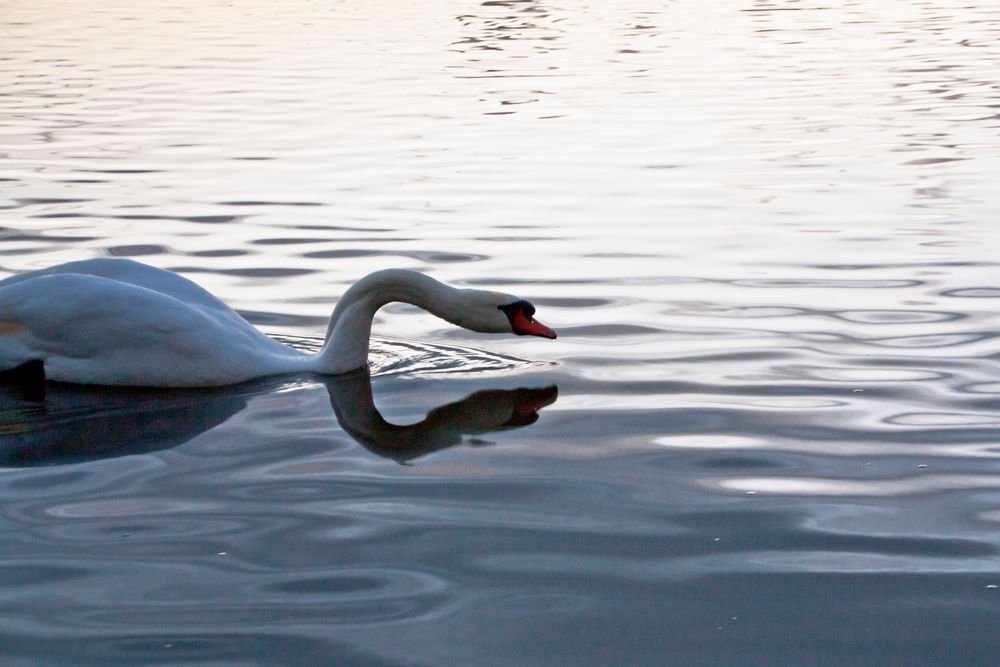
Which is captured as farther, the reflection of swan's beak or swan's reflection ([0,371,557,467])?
the reflection of swan's beak

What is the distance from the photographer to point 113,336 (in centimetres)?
811

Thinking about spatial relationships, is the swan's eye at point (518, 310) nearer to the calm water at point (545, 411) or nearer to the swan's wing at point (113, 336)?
the calm water at point (545, 411)

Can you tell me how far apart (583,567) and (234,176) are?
34.1 feet

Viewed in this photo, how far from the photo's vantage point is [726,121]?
18672mm

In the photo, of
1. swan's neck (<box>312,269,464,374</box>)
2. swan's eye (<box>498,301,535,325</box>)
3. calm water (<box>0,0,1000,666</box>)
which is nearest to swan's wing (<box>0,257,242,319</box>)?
swan's neck (<box>312,269,464,374</box>)

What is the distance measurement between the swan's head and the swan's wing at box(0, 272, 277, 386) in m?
1.07

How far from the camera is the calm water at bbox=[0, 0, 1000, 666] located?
514 cm

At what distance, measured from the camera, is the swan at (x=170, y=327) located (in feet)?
26.6

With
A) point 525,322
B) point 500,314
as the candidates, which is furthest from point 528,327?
point 500,314

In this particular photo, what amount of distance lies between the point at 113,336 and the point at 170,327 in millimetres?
276

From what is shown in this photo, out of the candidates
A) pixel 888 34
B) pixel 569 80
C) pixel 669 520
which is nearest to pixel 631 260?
pixel 669 520

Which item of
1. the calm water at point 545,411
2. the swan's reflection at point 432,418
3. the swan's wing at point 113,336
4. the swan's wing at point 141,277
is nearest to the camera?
the calm water at point 545,411

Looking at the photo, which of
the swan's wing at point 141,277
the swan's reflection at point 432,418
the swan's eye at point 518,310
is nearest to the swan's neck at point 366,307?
the swan's reflection at point 432,418

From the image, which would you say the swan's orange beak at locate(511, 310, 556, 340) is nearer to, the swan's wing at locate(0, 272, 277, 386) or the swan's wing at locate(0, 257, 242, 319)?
the swan's wing at locate(0, 272, 277, 386)
